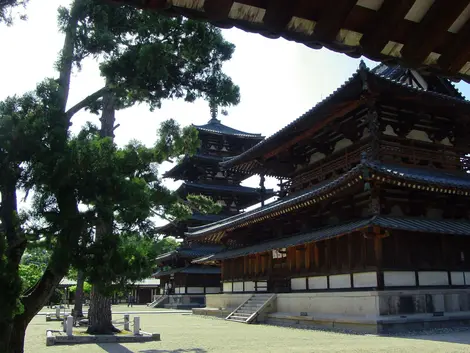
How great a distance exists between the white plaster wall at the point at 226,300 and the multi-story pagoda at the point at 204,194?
9.87 meters

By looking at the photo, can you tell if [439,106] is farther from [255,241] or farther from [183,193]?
[183,193]

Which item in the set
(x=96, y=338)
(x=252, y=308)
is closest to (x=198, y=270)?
(x=252, y=308)

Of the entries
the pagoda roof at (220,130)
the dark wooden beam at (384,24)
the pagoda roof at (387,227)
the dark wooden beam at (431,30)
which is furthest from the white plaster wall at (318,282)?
the pagoda roof at (220,130)

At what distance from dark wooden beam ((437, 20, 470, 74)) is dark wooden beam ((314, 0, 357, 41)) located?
102 cm

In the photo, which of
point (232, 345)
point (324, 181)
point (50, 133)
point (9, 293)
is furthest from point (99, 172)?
point (324, 181)

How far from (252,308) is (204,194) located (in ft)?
61.1

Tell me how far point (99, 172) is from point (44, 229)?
1.30 m

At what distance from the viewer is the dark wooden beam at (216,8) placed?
3.09 m

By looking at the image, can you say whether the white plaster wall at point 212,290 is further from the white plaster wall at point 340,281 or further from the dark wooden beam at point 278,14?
the dark wooden beam at point 278,14

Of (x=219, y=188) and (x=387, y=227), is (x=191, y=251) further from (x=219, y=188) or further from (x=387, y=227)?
(x=387, y=227)

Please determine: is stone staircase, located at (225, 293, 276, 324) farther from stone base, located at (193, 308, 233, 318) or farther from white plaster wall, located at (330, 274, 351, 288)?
white plaster wall, located at (330, 274, 351, 288)

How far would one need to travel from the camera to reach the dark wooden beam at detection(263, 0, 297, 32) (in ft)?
10.5

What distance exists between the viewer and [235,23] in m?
3.18

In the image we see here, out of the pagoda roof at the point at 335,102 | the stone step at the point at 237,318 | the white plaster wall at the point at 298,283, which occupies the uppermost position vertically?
the pagoda roof at the point at 335,102
